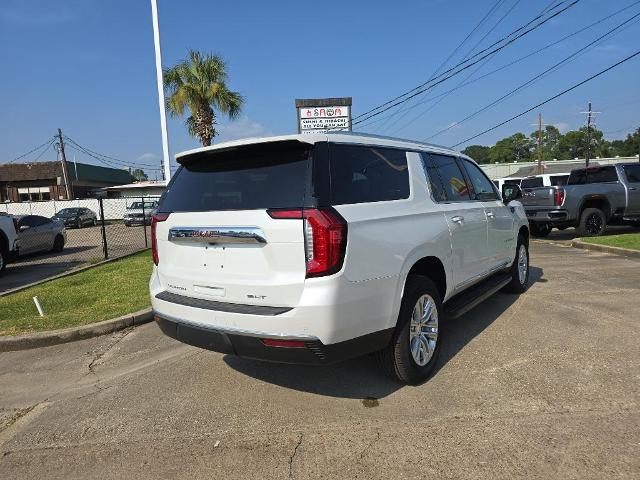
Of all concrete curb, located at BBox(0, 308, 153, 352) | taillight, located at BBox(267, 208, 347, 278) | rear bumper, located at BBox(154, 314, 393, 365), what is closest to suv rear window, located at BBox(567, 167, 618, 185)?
rear bumper, located at BBox(154, 314, 393, 365)

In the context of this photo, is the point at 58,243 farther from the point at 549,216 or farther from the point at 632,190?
the point at 632,190

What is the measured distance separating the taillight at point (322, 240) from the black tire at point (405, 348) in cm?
82

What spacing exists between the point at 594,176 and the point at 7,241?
599 inches

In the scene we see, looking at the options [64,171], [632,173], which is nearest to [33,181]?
[64,171]

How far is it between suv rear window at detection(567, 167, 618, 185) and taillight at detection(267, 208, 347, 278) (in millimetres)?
12646

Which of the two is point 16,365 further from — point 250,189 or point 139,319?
point 250,189

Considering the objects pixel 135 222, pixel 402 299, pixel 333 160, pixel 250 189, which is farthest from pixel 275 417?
pixel 135 222

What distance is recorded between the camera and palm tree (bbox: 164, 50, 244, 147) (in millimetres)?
19531

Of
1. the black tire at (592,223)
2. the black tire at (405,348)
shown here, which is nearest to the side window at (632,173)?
the black tire at (592,223)

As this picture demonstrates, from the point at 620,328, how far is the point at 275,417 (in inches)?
148

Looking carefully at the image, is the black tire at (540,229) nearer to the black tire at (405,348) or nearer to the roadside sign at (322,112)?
the roadside sign at (322,112)

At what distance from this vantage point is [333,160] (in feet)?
10.3

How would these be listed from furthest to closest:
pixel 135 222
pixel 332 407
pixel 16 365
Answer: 1. pixel 135 222
2. pixel 16 365
3. pixel 332 407

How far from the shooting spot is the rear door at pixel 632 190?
41.2ft
